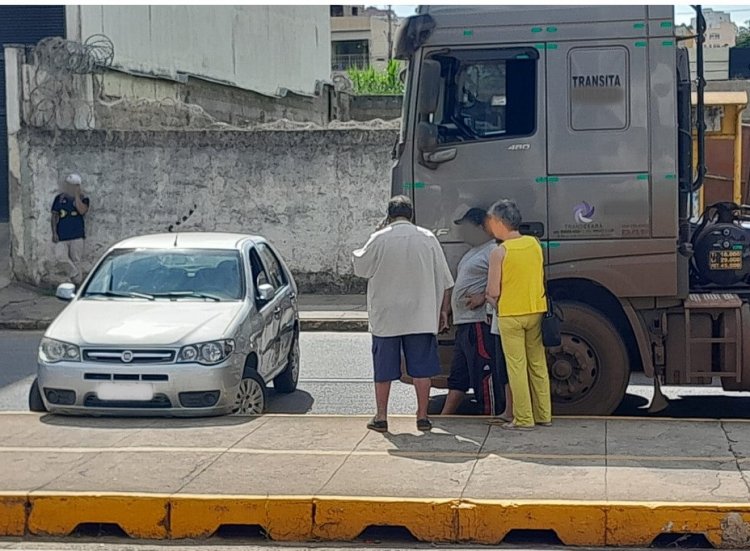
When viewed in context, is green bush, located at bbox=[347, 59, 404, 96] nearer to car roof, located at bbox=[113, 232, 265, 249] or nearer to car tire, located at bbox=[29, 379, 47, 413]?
car roof, located at bbox=[113, 232, 265, 249]

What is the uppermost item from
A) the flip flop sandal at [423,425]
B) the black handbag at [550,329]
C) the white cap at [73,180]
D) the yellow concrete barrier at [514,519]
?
the white cap at [73,180]

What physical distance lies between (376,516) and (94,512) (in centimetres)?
168

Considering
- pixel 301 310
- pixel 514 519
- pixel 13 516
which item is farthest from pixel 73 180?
pixel 514 519

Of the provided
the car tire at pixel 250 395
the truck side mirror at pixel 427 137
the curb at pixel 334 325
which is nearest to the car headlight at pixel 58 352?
the car tire at pixel 250 395

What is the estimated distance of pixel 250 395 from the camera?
9.02 metres

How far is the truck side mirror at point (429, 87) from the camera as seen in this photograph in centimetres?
841

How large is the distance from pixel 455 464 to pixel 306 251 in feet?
34.9

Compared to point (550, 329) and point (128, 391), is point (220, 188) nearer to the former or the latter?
point (128, 391)

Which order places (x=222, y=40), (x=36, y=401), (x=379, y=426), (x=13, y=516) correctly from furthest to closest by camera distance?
(x=222, y=40) < (x=36, y=401) < (x=379, y=426) < (x=13, y=516)

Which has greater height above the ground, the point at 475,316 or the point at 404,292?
the point at 404,292

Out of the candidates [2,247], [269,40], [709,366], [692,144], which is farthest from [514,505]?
[269,40]

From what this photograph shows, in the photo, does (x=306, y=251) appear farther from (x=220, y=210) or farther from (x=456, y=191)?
(x=456, y=191)

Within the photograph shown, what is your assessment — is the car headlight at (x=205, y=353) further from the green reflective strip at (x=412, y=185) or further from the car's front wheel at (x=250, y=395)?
the green reflective strip at (x=412, y=185)

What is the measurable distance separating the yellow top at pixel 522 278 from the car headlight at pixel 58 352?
3.29m
